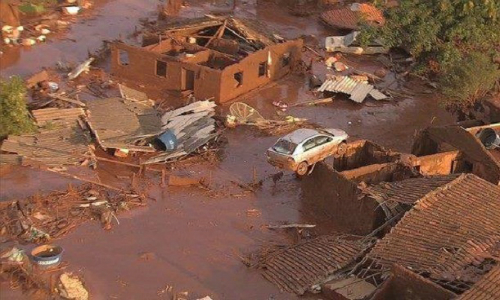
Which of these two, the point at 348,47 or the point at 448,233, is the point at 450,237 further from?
the point at 348,47

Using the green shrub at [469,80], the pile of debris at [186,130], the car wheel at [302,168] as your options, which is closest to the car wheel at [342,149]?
the car wheel at [302,168]

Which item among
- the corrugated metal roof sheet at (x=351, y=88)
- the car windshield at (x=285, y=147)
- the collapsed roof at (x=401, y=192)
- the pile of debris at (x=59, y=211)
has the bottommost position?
the corrugated metal roof sheet at (x=351, y=88)

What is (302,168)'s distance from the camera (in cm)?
2595

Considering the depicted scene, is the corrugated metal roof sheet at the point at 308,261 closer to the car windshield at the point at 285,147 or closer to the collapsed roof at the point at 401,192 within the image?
the collapsed roof at the point at 401,192

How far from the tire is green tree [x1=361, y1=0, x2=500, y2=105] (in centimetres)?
887

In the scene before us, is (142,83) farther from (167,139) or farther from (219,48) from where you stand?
(167,139)

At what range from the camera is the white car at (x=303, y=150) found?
2558 centimetres

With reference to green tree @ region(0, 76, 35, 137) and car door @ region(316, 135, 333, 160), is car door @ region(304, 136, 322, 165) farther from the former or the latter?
green tree @ region(0, 76, 35, 137)

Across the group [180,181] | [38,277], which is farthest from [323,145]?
[38,277]

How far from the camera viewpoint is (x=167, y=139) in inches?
1095

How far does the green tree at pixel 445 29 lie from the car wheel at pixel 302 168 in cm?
A: 888

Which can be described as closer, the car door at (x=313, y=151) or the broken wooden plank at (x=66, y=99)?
the car door at (x=313, y=151)

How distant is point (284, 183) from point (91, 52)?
14.6 m

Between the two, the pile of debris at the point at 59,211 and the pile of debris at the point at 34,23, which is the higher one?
the pile of debris at the point at 59,211
